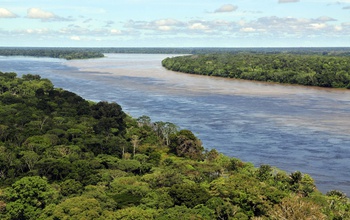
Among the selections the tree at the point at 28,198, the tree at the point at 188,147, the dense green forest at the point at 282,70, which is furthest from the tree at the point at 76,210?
the dense green forest at the point at 282,70

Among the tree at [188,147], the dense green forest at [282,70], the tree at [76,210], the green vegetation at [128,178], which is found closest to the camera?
the tree at [76,210]

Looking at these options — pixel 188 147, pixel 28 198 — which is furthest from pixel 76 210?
pixel 188 147

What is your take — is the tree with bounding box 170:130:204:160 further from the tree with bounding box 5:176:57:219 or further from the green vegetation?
the tree with bounding box 5:176:57:219

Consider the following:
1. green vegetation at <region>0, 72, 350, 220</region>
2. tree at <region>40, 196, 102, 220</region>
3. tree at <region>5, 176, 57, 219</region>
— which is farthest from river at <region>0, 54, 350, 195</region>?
tree at <region>5, 176, 57, 219</region>

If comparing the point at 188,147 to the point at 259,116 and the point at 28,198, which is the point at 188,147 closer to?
the point at 28,198

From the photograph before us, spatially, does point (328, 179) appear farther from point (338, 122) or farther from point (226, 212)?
point (338, 122)

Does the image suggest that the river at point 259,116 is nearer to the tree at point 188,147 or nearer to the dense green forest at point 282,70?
the tree at point 188,147
